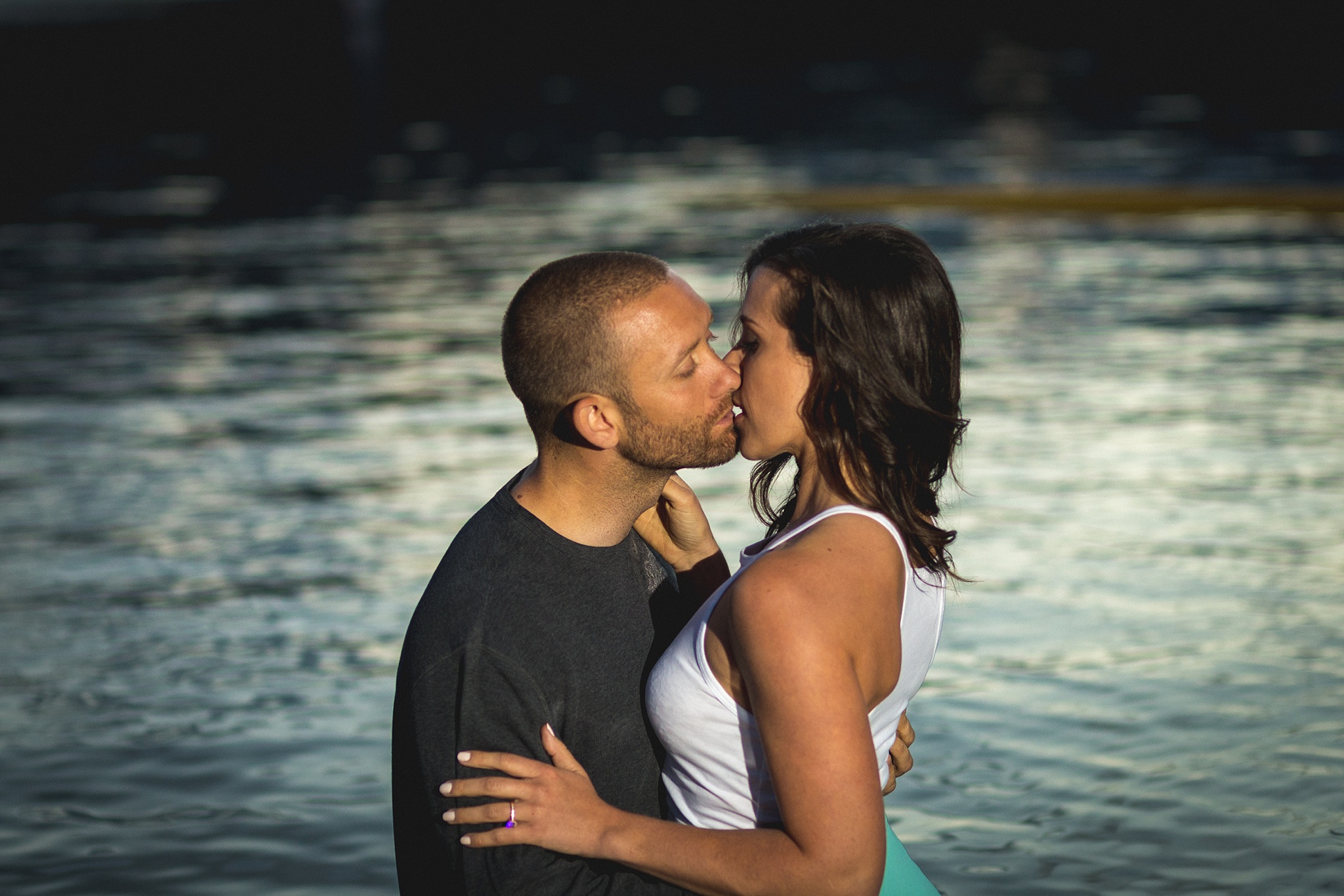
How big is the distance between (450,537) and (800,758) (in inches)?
255

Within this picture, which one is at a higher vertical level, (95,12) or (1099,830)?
(95,12)

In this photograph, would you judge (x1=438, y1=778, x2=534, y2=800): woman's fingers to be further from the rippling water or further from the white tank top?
the rippling water

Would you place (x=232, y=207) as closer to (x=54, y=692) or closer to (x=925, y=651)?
(x=54, y=692)

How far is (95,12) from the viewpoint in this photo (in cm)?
10025

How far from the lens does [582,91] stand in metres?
47.6

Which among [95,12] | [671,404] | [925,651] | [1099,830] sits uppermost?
[95,12]

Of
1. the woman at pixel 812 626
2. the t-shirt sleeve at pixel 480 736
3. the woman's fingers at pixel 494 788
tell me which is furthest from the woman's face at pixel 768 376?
the woman's fingers at pixel 494 788

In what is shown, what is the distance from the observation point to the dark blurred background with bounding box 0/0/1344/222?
97.8 feet

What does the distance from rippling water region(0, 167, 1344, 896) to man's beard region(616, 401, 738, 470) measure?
2545 millimetres

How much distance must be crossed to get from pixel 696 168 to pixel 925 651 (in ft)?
84.0

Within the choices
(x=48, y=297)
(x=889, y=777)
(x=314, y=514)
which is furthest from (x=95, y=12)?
(x=889, y=777)

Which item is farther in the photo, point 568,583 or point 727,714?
point 568,583

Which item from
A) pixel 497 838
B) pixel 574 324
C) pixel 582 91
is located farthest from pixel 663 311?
pixel 582 91

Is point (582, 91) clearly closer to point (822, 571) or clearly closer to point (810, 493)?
point (810, 493)
